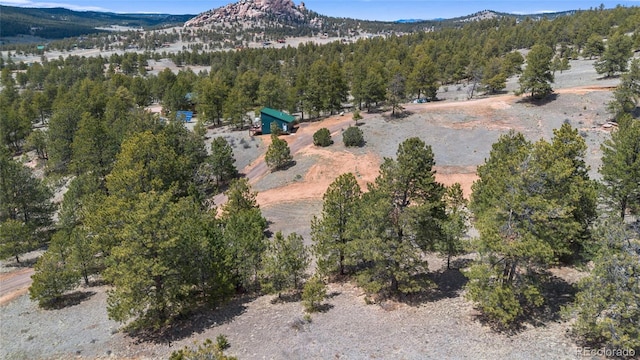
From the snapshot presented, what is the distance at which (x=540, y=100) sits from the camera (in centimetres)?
6812

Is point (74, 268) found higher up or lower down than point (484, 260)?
lower down

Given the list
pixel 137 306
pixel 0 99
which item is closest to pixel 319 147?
pixel 137 306

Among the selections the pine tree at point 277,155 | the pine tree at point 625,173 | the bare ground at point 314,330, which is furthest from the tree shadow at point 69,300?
the pine tree at point 625,173

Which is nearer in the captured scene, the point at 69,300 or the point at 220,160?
→ the point at 69,300

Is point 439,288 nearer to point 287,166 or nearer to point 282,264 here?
point 282,264

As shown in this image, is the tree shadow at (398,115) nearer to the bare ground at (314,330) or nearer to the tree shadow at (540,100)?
the tree shadow at (540,100)

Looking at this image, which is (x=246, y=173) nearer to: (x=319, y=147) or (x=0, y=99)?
(x=319, y=147)

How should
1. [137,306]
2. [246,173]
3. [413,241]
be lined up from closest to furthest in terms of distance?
[137,306] < [413,241] < [246,173]

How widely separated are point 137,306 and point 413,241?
17.4 metres

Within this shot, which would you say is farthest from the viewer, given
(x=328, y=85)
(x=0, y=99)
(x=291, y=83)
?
(x=291, y=83)

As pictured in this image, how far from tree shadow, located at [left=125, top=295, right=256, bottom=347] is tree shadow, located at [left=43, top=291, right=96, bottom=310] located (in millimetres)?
8702

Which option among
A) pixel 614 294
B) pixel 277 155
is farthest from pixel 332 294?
pixel 277 155

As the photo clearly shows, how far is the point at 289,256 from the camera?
26.2 metres

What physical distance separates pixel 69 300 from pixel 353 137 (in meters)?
43.8
